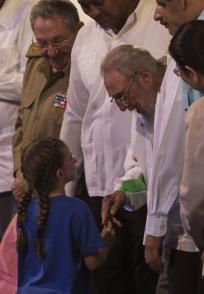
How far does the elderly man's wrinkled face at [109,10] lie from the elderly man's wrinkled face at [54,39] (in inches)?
12.4

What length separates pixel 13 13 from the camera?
3.86 metres

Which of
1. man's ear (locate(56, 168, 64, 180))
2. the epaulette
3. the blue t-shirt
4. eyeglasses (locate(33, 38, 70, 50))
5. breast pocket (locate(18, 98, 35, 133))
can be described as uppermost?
eyeglasses (locate(33, 38, 70, 50))

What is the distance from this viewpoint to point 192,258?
2.44 metres

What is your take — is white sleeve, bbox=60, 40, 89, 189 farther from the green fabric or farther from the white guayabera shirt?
the green fabric

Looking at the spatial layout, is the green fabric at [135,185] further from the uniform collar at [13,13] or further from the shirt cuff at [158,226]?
the uniform collar at [13,13]

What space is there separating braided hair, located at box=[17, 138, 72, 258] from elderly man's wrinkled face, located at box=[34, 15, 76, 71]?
659 millimetres

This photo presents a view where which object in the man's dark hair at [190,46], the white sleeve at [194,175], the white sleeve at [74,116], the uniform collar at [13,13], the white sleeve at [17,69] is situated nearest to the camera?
the white sleeve at [194,175]

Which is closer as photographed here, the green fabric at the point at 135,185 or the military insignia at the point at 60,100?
the green fabric at the point at 135,185

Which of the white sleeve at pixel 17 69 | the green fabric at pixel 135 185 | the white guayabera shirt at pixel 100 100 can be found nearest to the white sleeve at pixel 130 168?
the green fabric at pixel 135 185

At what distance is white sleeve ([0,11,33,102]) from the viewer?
12.1 ft

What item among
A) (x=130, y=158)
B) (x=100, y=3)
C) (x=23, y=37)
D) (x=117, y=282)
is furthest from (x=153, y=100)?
(x=23, y=37)

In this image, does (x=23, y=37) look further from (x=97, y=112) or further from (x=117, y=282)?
(x=117, y=282)

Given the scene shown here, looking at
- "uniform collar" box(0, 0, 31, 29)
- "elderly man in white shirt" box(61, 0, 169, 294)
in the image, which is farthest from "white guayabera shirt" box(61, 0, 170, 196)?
"uniform collar" box(0, 0, 31, 29)

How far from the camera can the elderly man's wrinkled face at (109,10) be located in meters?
3.00
